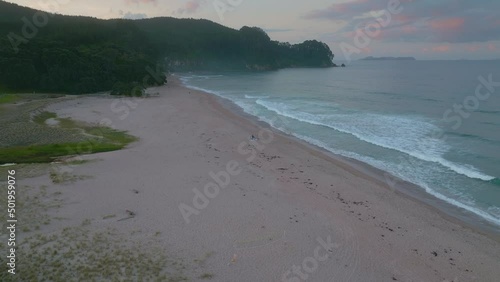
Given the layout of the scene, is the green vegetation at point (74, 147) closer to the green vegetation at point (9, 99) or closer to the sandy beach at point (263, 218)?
the sandy beach at point (263, 218)

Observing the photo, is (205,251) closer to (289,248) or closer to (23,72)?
(289,248)

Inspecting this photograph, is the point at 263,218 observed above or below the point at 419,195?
above

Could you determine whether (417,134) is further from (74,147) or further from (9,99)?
(9,99)

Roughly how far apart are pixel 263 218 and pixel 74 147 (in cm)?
1373

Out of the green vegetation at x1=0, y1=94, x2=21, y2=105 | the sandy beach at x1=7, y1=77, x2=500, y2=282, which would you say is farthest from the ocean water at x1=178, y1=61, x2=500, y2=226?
the green vegetation at x1=0, y1=94, x2=21, y2=105

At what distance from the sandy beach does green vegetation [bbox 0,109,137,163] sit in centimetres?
132

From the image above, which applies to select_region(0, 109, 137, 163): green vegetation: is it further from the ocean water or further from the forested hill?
the forested hill

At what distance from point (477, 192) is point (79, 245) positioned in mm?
18494

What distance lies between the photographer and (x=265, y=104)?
165 feet

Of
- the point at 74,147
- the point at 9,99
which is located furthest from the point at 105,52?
the point at 74,147

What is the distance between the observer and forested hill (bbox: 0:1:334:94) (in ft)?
165

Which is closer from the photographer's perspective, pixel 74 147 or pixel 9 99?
pixel 74 147

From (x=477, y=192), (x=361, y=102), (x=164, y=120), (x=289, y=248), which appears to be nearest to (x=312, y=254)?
(x=289, y=248)

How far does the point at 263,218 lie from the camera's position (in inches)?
559
